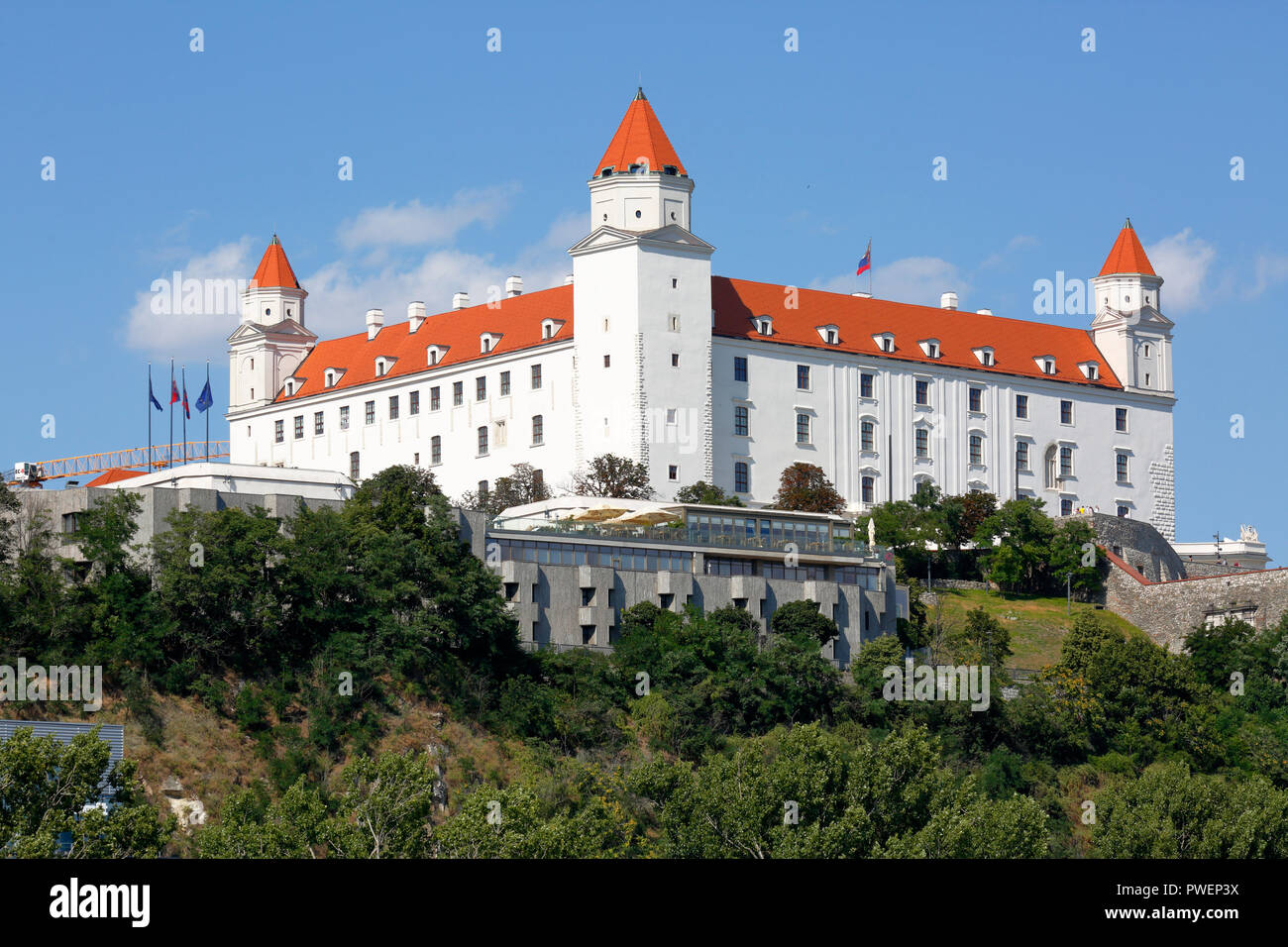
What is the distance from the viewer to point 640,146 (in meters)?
96.7

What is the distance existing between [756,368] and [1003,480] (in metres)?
15.1

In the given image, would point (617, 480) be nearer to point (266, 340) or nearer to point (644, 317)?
point (644, 317)

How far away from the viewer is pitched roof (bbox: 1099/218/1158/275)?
112m

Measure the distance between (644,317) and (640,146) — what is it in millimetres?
8890

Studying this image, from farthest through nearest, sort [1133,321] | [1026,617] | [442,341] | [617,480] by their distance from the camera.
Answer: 1. [1133,321]
2. [442,341]
3. [617,480]
4. [1026,617]

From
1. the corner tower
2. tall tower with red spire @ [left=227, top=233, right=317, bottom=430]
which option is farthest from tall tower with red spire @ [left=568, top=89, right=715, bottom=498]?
the corner tower

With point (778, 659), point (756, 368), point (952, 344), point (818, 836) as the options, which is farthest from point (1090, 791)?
point (952, 344)

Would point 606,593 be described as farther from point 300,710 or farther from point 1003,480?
point 1003,480

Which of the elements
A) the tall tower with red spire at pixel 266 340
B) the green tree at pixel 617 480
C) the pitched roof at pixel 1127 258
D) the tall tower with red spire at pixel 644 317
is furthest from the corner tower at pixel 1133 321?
the tall tower with red spire at pixel 266 340

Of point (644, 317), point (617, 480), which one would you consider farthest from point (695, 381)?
point (617, 480)

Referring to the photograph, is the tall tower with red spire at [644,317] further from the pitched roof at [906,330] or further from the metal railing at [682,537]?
the metal railing at [682,537]

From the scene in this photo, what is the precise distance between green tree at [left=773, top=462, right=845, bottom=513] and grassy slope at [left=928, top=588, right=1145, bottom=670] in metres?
6.81

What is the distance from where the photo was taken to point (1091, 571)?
295 feet
